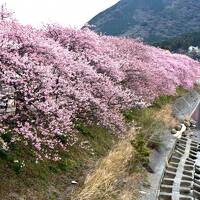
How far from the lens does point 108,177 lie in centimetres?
1978

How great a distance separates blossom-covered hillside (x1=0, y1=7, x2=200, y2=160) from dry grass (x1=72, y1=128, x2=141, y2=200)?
1.38 m

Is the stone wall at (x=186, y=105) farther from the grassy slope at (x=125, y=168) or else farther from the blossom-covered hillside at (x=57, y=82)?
the blossom-covered hillside at (x=57, y=82)

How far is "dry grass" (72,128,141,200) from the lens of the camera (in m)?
18.1

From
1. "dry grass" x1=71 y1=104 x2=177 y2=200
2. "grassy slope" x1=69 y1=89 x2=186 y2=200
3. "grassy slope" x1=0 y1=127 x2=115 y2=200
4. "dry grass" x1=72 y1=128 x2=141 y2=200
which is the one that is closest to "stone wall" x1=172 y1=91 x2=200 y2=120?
"grassy slope" x1=69 y1=89 x2=186 y2=200

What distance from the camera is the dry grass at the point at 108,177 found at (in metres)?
18.1

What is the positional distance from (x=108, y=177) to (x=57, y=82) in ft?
13.1

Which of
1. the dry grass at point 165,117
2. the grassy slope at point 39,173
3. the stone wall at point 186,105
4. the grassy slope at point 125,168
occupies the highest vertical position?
the grassy slope at point 39,173

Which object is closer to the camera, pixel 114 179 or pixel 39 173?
pixel 39 173

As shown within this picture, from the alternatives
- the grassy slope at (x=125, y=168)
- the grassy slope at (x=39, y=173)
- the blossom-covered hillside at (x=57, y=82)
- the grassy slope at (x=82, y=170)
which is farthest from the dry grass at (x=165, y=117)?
the grassy slope at (x=39, y=173)

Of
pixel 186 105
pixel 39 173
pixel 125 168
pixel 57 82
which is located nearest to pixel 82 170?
pixel 125 168

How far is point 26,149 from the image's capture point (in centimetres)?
1966

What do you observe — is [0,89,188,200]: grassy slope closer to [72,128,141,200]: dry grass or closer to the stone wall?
[72,128,141,200]: dry grass

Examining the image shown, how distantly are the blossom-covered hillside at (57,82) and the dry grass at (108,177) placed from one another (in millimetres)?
→ 1377

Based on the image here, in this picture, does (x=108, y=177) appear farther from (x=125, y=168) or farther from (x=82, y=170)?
(x=125, y=168)
